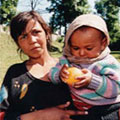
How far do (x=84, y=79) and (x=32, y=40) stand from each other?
74 cm

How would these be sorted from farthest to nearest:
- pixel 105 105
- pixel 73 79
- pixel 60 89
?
Answer: pixel 60 89 < pixel 105 105 < pixel 73 79

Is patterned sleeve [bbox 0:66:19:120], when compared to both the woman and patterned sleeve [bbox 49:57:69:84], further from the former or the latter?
patterned sleeve [bbox 49:57:69:84]

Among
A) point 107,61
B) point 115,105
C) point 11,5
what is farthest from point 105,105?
point 11,5

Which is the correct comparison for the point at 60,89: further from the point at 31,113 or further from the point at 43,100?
the point at 31,113

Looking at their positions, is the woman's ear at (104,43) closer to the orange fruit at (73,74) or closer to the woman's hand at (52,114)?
the orange fruit at (73,74)

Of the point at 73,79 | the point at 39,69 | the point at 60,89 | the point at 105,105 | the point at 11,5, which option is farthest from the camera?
the point at 11,5

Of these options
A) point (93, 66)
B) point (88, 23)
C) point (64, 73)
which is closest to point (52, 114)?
point (64, 73)

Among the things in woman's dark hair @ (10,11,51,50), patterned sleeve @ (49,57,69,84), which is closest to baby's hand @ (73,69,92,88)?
patterned sleeve @ (49,57,69,84)

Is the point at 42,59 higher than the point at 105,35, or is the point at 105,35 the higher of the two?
the point at 105,35

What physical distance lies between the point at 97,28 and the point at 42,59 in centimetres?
81

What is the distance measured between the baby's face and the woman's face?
435 mm

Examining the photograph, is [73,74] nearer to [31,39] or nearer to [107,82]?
[107,82]

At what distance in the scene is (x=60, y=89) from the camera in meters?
2.72

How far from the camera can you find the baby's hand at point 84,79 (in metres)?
2.36
